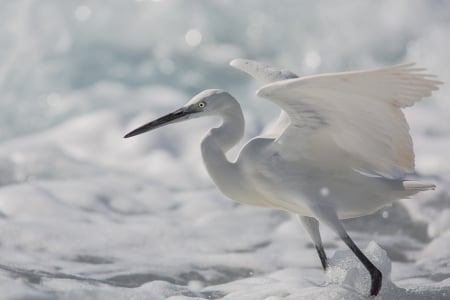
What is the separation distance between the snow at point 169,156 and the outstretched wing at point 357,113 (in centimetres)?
66

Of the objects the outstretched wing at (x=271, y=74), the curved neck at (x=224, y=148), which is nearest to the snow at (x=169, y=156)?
the curved neck at (x=224, y=148)

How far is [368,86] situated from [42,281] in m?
2.17

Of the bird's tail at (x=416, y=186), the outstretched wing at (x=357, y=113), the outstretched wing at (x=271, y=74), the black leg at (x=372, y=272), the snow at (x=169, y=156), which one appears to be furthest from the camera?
the snow at (x=169, y=156)

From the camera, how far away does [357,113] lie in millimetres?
3805

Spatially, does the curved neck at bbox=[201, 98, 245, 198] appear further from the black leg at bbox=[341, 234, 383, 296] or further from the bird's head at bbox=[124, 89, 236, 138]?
the black leg at bbox=[341, 234, 383, 296]

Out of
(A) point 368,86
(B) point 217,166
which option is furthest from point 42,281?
(A) point 368,86

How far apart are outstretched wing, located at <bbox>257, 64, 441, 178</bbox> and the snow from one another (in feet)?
2.17

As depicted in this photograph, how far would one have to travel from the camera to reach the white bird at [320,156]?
381 cm

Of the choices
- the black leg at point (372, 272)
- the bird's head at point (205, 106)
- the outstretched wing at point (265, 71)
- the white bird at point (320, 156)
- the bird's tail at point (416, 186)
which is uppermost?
the outstretched wing at point (265, 71)

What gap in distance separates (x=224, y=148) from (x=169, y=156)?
451 cm

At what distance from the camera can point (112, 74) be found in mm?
11773

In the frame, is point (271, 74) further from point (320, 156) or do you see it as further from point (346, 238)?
point (346, 238)

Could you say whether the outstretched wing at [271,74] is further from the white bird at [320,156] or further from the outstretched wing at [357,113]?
the outstretched wing at [357,113]

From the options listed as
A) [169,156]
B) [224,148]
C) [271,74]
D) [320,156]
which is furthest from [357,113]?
[169,156]
